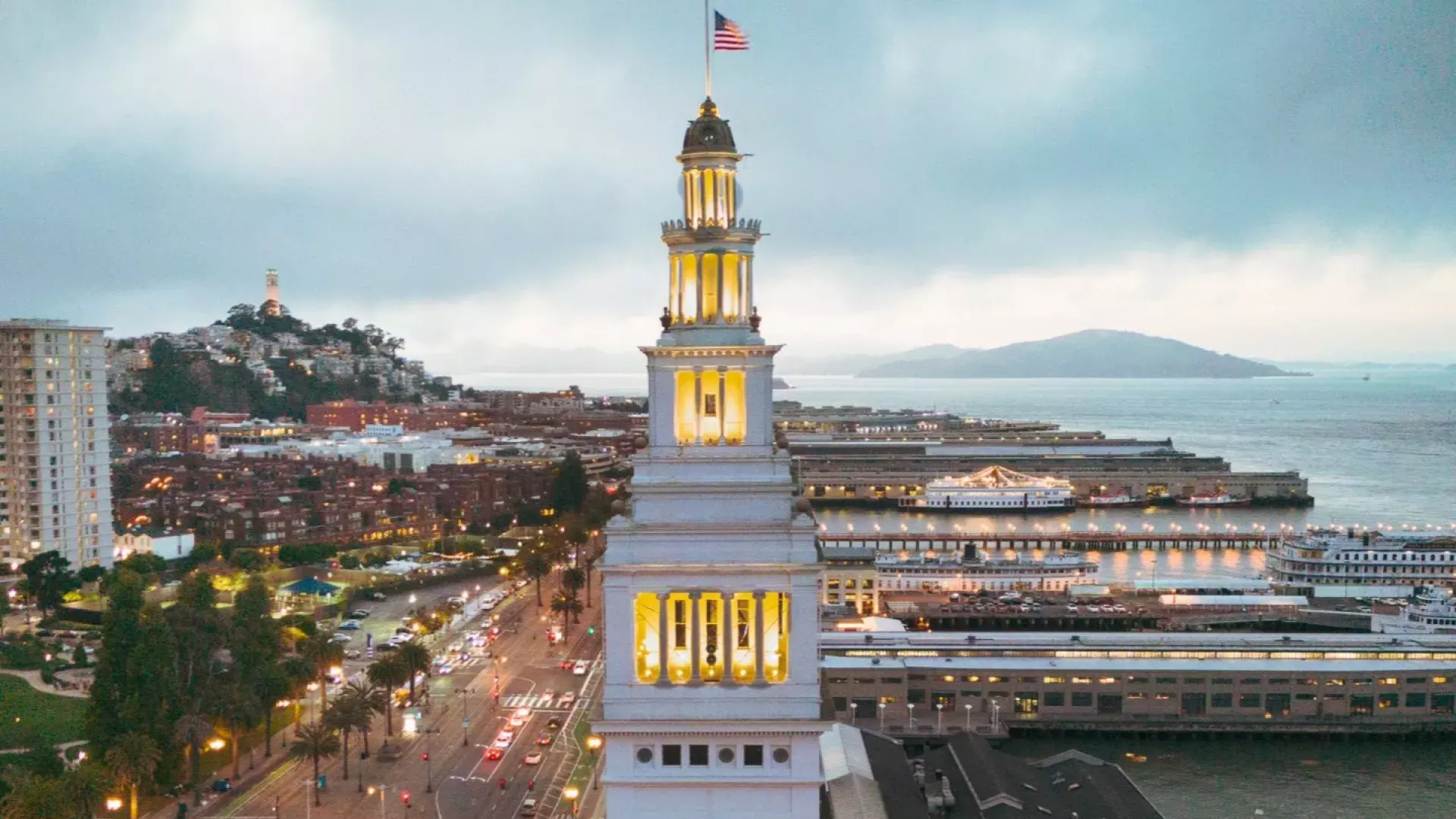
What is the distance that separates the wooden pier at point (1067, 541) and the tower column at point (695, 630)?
5836 centimetres

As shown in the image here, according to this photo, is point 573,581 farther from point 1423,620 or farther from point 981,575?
point 1423,620

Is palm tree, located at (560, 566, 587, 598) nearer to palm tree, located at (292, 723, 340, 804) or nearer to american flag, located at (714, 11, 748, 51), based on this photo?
palm tree, located at (292, 723, 340, 804)

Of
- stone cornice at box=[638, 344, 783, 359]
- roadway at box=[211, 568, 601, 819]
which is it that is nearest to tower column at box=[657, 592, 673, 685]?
stone cornice at box=[638, 344, 783, 359]

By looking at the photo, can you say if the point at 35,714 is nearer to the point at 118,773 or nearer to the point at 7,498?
the point at 118,773

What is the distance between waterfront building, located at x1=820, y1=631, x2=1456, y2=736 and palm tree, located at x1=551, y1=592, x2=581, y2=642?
50.5 feet

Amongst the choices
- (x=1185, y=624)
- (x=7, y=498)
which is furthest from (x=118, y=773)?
(x=1185, y=624)

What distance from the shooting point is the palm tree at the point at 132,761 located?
26266 mm

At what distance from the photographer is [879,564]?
5825 centimetres

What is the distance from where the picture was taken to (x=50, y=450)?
57.1 meters

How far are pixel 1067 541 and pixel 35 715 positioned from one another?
205 ft

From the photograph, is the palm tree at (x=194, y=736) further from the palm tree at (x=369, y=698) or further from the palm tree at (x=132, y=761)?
the palm tree at (x=369, y=698)

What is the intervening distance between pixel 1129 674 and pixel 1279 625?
1727cm

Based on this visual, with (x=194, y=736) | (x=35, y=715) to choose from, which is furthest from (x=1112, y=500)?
(x=35, y=715)

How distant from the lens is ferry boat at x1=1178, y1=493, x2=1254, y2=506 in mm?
96312
